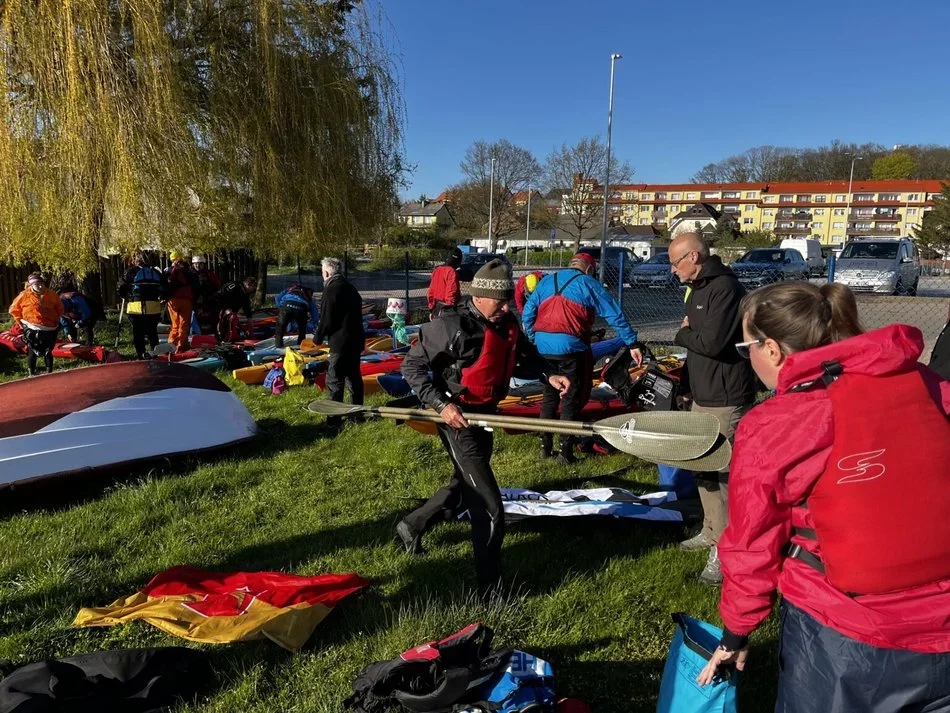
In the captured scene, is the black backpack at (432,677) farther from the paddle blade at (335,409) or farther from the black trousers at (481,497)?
the paddle blade at (335,409)

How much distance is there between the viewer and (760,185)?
8681 centimetres

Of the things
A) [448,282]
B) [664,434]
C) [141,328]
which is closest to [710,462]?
[664,434]

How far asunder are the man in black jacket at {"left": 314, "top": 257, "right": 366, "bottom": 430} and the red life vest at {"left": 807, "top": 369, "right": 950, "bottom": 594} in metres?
5.75

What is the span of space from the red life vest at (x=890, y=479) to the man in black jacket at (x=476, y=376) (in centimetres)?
200

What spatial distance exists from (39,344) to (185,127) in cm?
399

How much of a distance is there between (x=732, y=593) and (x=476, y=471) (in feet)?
5.97

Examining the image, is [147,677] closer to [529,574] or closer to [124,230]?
[529,574]

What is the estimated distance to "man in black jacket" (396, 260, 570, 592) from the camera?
3.42m

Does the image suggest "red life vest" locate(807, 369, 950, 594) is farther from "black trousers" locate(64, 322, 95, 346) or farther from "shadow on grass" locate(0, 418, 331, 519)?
"black trousers" locate(64, 322, 95, 346)

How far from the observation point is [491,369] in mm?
3521

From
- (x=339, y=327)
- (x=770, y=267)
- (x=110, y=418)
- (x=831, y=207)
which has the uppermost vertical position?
(x=831, y=207)

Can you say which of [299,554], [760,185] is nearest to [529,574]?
[299,554]

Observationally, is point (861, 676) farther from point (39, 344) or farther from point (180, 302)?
point (180, 302)

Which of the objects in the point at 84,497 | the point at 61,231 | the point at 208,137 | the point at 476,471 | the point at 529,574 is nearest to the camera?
the point at 476,471
